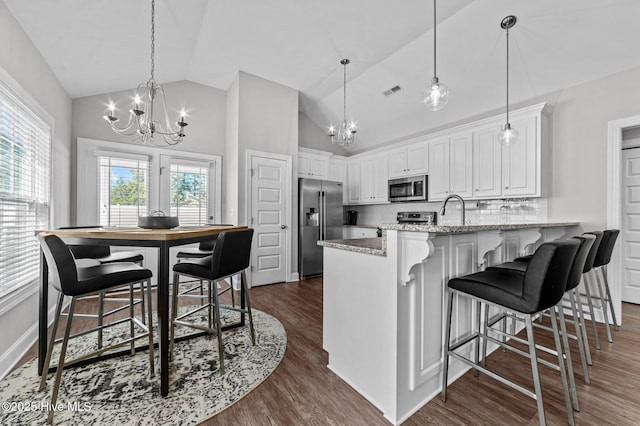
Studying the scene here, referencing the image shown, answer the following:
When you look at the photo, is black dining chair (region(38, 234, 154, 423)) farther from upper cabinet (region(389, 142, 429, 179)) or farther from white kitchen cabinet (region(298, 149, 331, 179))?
upper cabinet (region(389, 142, 429, 179))

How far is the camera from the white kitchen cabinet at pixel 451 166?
392 cm

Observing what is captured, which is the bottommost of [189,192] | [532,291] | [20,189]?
[532,291]

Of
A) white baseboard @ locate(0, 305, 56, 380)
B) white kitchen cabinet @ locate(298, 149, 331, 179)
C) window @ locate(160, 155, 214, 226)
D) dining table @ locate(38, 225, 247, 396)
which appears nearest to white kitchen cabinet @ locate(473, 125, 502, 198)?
white kitchen cabinet @ locate(298, 149, 331, 179)

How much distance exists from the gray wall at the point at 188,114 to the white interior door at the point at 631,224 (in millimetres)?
5722

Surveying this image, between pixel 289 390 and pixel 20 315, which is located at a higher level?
pixel 20 315

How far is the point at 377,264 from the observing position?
1.63 meters

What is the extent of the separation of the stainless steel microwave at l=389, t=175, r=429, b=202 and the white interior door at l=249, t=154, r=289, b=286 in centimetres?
198

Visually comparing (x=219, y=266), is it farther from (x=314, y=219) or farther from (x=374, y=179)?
(x=374, y=179)

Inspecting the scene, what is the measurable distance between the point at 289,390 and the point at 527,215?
3653 millimetres

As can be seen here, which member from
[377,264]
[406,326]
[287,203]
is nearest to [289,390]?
[406,326]

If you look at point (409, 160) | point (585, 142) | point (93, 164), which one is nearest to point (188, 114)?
point (93, 164)

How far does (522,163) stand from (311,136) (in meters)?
3.69

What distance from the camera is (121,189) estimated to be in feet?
12.9

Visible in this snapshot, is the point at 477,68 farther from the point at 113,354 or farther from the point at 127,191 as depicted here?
the point at 127,191
